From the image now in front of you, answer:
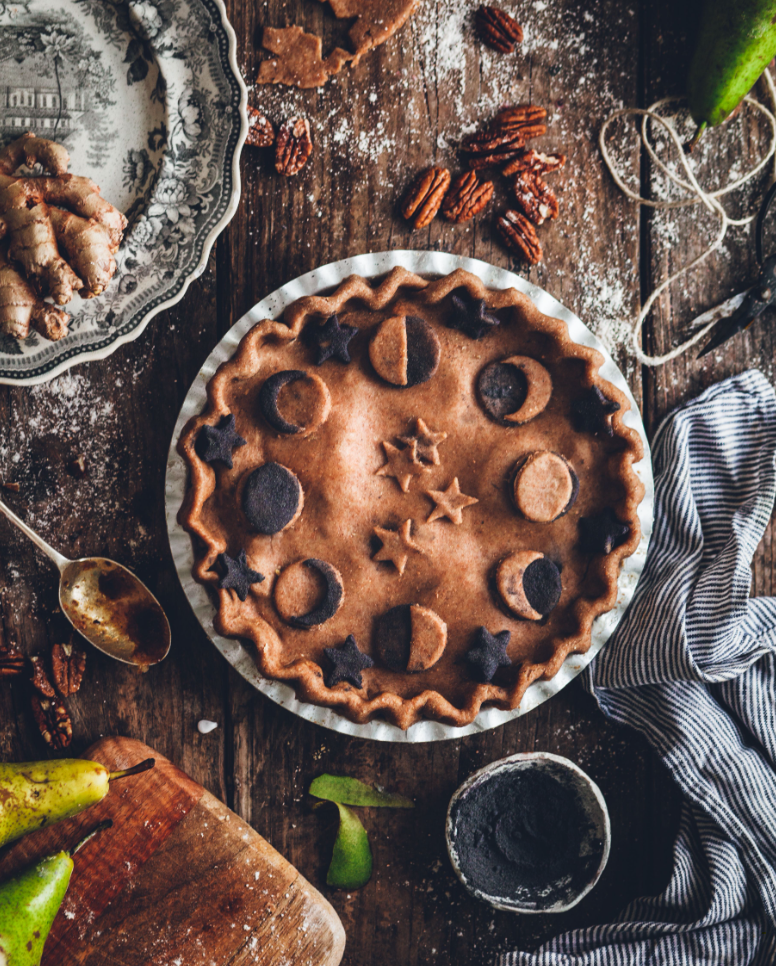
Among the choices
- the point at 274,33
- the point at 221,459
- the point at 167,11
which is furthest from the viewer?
the point at 274,33

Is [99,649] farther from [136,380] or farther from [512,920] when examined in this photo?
[512,920]

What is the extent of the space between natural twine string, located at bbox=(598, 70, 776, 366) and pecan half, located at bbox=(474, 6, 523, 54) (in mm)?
333

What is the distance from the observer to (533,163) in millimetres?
1944

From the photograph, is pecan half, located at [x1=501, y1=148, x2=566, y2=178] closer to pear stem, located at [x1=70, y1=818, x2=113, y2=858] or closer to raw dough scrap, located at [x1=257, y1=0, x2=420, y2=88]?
raw dough scrap, located at [x1=257, y1=0, x2=420, y2=88]

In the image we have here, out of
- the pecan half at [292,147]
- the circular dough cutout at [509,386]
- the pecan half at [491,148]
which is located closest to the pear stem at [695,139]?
the pecan half at [491,148]

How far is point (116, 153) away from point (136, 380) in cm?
58

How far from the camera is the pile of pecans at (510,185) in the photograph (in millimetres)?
1938

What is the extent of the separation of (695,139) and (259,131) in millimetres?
1180

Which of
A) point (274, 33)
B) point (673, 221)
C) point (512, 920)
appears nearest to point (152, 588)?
point (512, 920)

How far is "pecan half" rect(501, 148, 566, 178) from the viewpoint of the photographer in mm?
1937

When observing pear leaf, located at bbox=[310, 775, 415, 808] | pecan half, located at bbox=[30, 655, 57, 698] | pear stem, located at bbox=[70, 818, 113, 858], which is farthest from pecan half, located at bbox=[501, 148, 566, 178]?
pear stem, located at bbox=[70, 818, 113, 858]

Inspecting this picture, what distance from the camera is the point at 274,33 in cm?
193

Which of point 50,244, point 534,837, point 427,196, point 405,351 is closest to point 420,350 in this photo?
point 405,351

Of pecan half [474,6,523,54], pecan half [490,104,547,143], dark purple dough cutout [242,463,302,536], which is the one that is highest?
pecan half [474,6,523,54]
